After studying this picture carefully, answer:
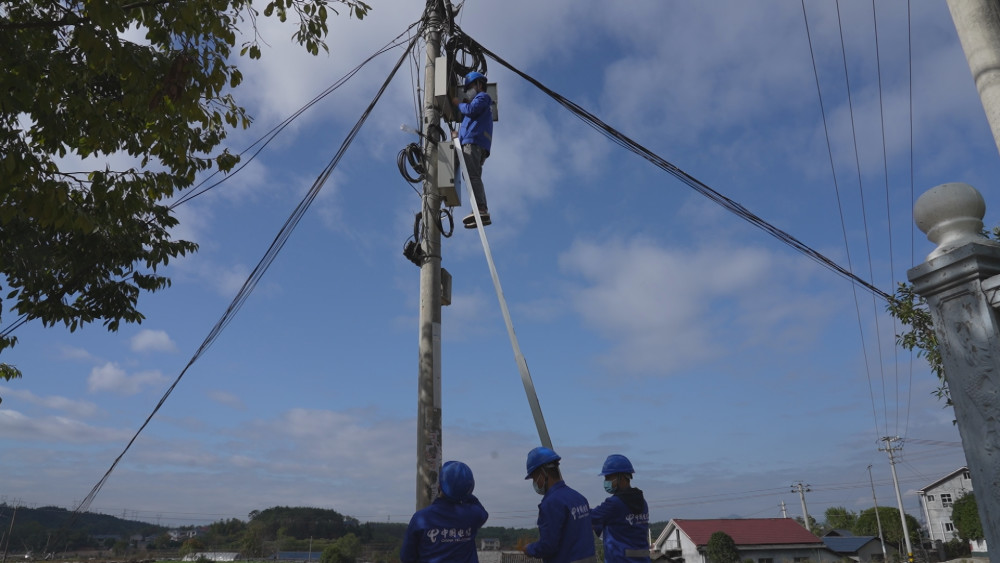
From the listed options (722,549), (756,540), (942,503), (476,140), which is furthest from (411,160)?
(942,503)

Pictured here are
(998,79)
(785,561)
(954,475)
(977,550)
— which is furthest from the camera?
(954,475)

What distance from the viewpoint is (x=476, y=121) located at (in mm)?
6469

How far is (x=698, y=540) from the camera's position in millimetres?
42062

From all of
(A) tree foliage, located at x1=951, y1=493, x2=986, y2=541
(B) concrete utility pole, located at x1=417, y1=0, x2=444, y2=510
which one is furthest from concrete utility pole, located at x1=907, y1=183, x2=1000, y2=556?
(A) tree foliage, located at x1=951, y1=493, x2=986, y2=541

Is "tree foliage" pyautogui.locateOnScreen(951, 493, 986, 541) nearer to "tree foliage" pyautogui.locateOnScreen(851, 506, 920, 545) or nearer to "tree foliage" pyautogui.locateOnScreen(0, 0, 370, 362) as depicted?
"tree foliage" pyautogui.locateOnScreen(851, 506, 920, 545)

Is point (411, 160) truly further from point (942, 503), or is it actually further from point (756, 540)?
point (942, 503)

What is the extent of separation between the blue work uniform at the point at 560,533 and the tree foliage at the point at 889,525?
55.5 m

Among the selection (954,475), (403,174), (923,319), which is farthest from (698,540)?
(403,174)

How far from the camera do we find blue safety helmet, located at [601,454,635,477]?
4848 mm

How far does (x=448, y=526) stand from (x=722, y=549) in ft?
132

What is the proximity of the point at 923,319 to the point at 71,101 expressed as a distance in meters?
10.8

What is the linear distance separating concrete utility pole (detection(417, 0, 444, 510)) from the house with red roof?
3913 cm

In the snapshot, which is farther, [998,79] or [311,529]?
[311,529]

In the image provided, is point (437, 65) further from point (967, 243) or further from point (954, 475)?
point (954, 475)
